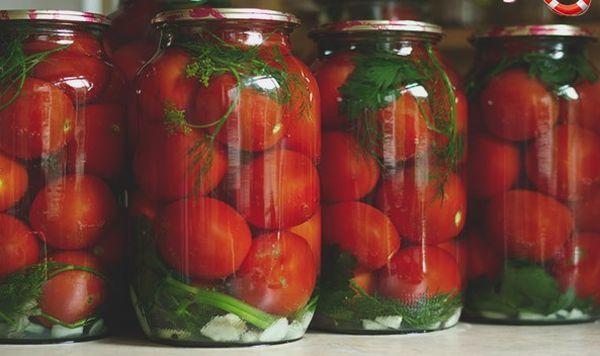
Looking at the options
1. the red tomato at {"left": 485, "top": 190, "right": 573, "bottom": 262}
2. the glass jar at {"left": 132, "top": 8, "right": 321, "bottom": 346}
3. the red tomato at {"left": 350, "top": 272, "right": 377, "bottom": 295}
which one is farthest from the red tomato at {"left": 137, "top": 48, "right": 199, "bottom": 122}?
the red tomato at {"left": 485, "top": 190, "right": 573, "bottom": 262}

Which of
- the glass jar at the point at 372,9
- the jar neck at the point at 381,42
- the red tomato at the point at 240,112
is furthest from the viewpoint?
the glass jar at the point at 372,9

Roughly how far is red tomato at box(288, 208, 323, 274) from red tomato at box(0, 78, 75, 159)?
20 cm

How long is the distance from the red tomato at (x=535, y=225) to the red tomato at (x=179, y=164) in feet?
0.92

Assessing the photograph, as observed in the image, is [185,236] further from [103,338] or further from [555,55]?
[555,55]

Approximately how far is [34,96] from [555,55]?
17.7 inches

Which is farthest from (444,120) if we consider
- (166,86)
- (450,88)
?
(166,86)

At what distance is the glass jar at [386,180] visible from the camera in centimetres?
93

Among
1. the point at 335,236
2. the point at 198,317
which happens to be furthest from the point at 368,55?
the point at 198,317

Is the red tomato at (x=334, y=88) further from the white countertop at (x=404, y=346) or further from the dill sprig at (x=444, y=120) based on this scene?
the white countertop at (x=404, y=346)

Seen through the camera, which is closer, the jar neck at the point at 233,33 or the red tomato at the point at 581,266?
the jar neck at the point at 233,33

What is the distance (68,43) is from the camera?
916mm

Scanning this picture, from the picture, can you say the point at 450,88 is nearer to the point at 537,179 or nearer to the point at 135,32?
the point at 537,179

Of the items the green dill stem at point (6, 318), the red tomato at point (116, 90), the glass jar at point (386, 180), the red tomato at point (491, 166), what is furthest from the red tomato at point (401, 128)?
the green dill stem at point (6, 318)

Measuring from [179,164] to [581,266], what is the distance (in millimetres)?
373
